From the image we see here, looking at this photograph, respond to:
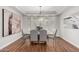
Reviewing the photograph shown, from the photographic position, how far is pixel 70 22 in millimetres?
2758

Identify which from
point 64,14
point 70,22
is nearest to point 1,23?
point 64,14

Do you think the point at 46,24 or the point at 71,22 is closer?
the point at 46,24

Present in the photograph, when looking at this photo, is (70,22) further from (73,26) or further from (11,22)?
(11,22)

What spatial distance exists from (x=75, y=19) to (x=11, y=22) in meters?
1.80

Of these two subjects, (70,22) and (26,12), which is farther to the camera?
(70,22)

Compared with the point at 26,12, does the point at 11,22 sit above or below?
below
